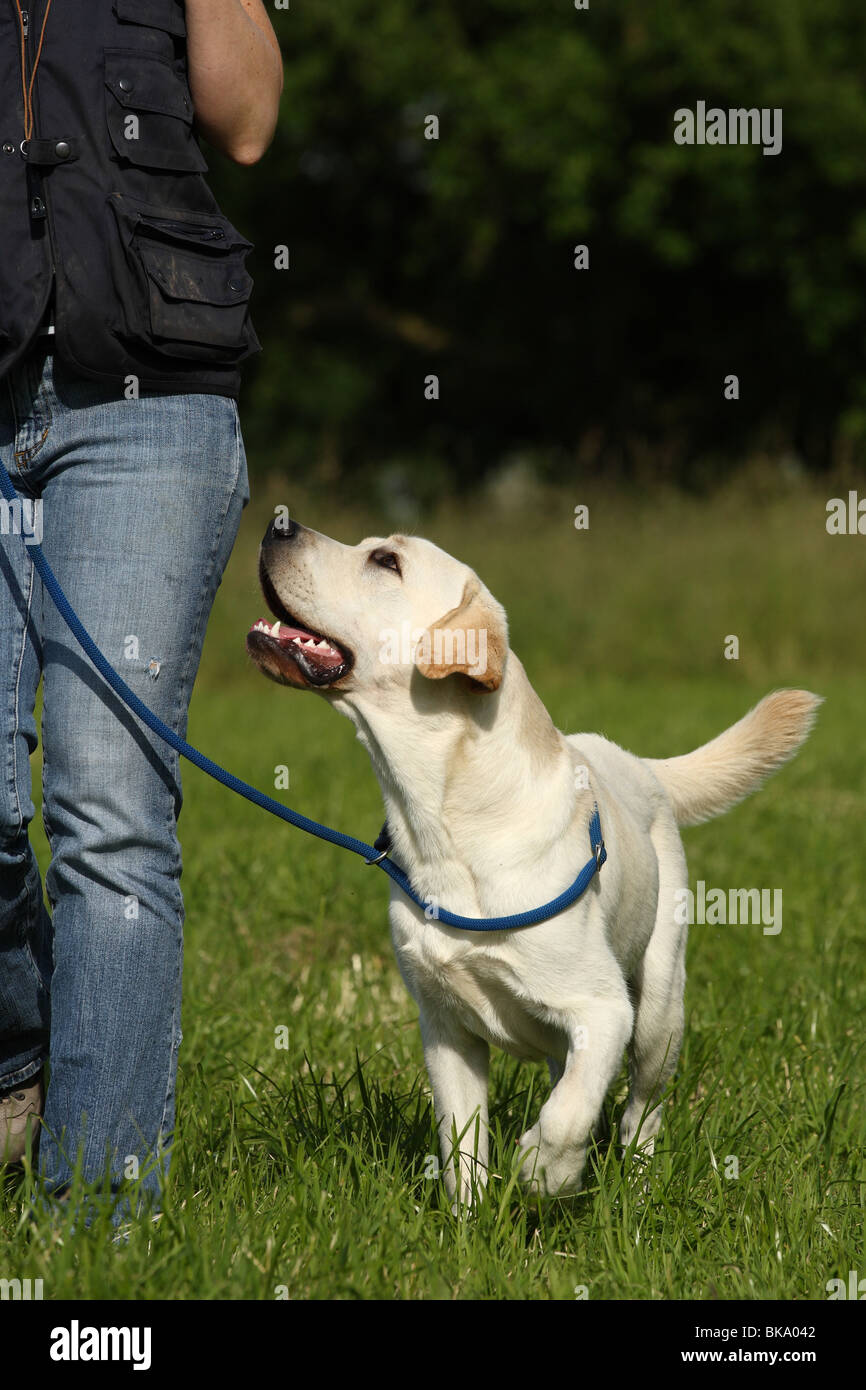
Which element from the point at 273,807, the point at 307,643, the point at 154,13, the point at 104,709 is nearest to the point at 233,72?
the point at 154,13

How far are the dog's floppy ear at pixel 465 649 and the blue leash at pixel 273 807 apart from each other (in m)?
0.39

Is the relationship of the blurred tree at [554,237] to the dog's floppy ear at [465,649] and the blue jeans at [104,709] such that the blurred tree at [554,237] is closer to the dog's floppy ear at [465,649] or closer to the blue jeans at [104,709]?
the dog's floppy ear at [465,649]

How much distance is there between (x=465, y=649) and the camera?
2.89m

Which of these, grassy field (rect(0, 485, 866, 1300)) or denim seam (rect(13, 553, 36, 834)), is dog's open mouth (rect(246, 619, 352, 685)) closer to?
denim seam (rect(13, 553, 36, 834))

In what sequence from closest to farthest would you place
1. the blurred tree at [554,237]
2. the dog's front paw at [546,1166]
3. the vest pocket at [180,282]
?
the vest pocket at [180,282] < the dog's front paw at [546,1166] < the blurred tree at [554,237]

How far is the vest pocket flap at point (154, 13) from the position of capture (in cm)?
265

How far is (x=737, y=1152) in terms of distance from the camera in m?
3.26

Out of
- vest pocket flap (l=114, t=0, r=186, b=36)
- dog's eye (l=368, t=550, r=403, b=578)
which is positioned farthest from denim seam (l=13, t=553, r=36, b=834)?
vest pocket flap (l=114, t=0, r=186, b=36)

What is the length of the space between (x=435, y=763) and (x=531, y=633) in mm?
10144

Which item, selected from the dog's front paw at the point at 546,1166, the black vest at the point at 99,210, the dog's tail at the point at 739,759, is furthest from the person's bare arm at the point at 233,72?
the dog's front paw at the point at 546,1166

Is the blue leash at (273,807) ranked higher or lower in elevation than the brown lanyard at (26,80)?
lower

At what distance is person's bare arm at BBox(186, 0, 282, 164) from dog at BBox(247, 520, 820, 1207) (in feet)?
2.47

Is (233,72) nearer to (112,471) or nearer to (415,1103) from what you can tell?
(112,471)

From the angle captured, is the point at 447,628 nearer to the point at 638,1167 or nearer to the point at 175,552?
the point at 175,552
